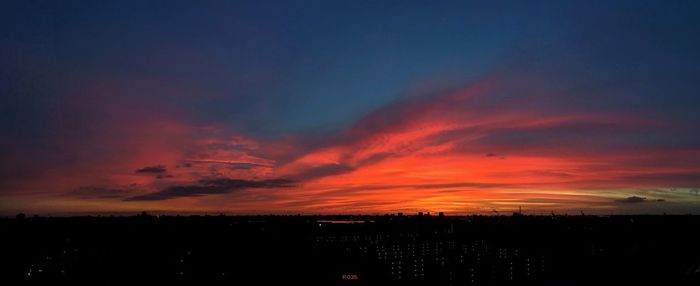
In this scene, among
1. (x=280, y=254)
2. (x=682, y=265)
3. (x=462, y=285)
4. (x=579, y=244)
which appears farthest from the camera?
(x=579, y=244)

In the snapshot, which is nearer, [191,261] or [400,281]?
[400,281]

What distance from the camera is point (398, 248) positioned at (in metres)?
152

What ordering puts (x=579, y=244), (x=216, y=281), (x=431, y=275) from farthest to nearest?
(x=579, y=244) < (x=431, y=275) < (x=216, y=281)

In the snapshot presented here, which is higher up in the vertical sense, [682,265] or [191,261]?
[682,265]

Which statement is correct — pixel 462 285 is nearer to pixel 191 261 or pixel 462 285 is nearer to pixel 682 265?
pixel 191 261

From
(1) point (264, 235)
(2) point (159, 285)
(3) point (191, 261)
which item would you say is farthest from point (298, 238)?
(2) point (159, 285)

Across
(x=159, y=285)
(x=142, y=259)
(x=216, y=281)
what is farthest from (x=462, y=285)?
(x=142, y=259)

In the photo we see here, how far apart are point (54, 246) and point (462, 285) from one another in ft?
324

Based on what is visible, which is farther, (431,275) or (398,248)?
(398,248)

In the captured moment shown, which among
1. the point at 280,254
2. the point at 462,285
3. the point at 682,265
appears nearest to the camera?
the point at 682,265

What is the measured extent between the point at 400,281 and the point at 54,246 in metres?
88.8

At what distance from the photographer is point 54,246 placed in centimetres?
14075

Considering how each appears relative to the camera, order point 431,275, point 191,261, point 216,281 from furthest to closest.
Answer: point 191,261 < point 431,275 < point 216,281

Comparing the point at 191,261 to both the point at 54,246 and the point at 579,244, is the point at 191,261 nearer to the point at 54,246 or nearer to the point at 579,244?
the point at 54,246
